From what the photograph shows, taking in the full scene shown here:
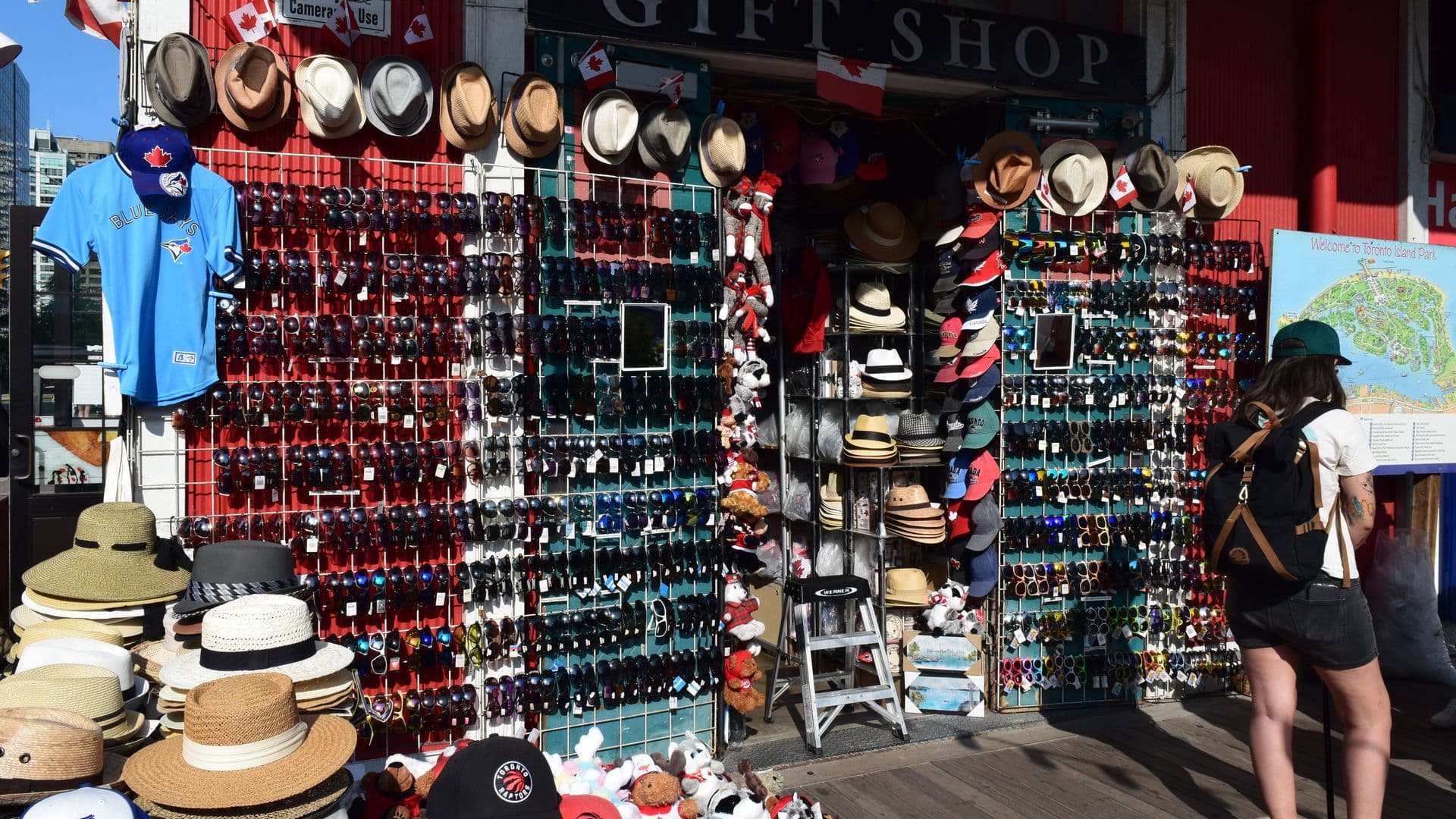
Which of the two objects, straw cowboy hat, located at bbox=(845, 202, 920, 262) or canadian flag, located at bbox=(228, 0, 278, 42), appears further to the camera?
straw cowboy hat, located at bbox=(845, 202, 920, 262)

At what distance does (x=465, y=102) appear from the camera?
14.8 feet

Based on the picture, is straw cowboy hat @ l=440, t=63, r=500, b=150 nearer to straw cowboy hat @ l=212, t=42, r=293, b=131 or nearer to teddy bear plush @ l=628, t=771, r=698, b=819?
straw cowboy hat @ l=212, t=42, r=293, b=131

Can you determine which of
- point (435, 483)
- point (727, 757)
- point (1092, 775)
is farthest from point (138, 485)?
point (1092, 775)

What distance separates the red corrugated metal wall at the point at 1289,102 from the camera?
6.38 meters

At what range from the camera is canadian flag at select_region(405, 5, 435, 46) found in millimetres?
4590

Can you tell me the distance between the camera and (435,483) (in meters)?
4.68

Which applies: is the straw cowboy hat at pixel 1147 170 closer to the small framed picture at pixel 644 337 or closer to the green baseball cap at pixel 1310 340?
the green baseball cap at pixel 1310 340

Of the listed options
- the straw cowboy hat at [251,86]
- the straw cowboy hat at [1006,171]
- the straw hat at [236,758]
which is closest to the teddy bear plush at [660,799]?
the straw hat at [236,758]

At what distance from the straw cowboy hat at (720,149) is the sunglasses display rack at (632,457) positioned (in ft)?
0.36

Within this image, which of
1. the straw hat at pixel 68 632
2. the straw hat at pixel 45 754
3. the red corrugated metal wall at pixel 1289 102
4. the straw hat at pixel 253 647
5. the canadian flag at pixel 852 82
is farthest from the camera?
the red corrugated metal wall at pixel 1289 102

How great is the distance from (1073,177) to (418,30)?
3.59 m

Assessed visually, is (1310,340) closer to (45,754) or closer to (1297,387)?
(1297,387)

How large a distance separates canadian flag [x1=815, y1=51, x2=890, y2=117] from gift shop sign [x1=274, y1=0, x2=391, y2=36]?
6.98 feet

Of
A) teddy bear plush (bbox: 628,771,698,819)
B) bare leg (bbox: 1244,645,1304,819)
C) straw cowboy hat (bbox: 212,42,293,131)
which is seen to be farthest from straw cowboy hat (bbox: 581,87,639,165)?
bare leg (bbox: 1244,645,1304,819)
